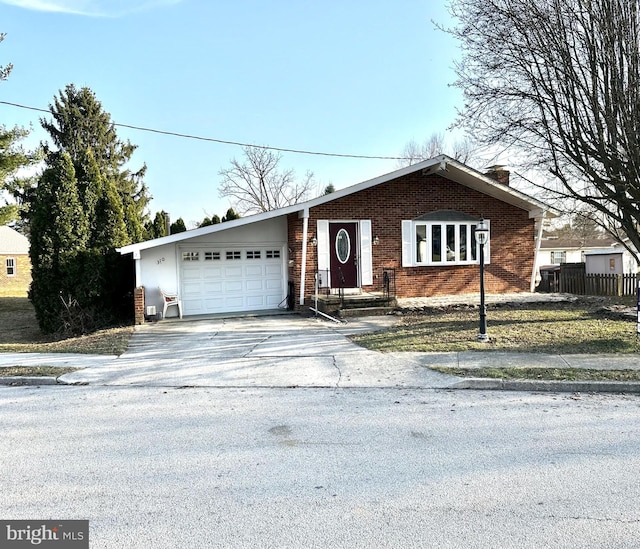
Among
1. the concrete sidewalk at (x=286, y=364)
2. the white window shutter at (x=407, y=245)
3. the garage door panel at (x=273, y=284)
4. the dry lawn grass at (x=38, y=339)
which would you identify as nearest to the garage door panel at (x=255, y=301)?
the garage door panel at (x=273, y=284)

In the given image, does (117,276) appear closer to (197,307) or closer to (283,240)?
(197,307)

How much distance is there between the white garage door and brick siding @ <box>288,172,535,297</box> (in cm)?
85

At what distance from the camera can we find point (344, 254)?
15766 mm

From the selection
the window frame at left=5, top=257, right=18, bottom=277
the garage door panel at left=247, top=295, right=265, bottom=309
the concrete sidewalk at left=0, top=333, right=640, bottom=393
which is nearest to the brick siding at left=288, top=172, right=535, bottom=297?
the garage door panel at left=247, top=295, right=265, bottom=309

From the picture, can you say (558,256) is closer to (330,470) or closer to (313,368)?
(313,368)

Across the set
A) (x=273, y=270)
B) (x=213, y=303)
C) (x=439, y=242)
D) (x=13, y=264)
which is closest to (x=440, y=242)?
(x=439, y=242)

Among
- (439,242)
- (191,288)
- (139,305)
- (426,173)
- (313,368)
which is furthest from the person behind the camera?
(439,242)

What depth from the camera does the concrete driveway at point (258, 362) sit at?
7418mm

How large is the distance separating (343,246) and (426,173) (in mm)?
3858

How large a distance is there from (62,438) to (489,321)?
33.4ft

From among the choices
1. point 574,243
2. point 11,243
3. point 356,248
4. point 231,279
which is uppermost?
point 11,243

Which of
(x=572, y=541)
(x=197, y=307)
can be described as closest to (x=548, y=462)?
(x=572, y=541)

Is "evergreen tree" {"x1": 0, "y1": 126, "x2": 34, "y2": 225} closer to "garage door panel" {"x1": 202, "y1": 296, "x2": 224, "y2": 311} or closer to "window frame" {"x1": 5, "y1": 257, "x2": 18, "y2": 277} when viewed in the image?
"garage door panel" {"x1": 202, "y1": 296, "x2": 224, "y2": 311}

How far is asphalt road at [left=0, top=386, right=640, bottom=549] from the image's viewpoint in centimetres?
315
